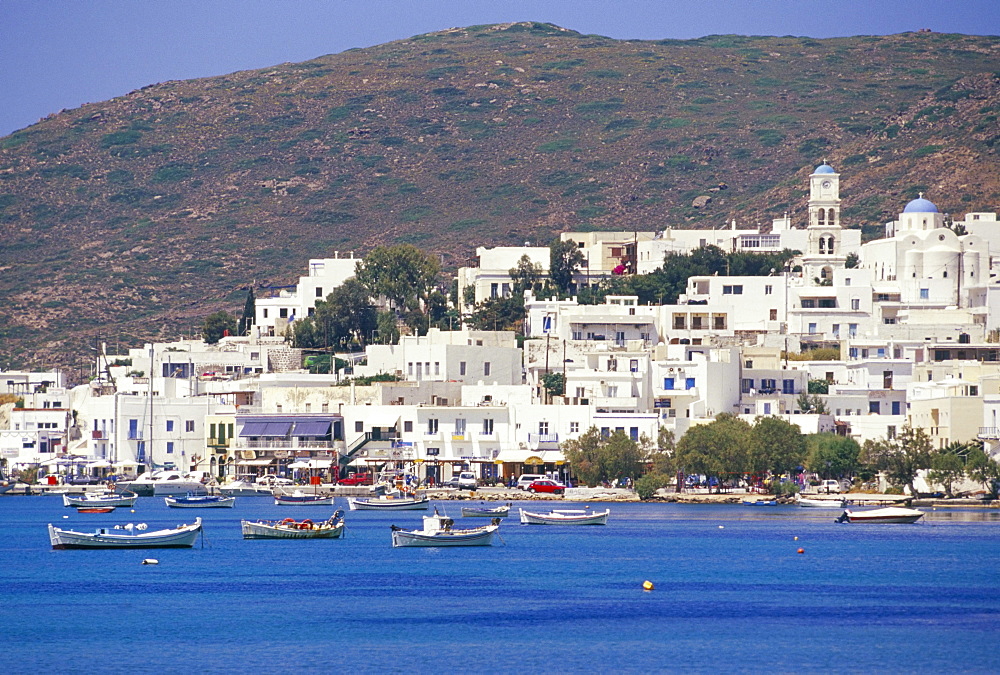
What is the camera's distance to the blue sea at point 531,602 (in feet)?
157

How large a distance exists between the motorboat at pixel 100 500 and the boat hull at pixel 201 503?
7.67ft

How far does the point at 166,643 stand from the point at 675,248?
9906cm

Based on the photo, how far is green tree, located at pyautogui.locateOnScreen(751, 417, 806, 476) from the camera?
331 feet

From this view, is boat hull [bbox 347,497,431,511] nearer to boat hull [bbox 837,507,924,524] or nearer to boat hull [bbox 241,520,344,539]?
boat hull [bbox 241,520,344,539]

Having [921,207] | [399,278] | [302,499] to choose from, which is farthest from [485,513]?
[921,207]

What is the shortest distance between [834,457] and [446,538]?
3146cm

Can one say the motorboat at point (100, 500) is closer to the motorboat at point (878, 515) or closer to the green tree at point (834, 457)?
the green tree at point (834, 457)

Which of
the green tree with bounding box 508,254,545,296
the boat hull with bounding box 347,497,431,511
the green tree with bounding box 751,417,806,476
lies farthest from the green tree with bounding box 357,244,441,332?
the green tree with bounding box 751,417,806,476

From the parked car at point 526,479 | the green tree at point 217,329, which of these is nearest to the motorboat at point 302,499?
the parked car at point 526,479

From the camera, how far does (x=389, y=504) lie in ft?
324

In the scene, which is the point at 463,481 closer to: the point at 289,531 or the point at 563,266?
the point at 289,531

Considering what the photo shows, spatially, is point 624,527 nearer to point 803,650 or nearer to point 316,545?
point 316,545

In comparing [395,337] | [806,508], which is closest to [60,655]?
[806,508]

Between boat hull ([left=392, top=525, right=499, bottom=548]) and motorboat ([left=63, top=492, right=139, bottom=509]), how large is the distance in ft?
103
